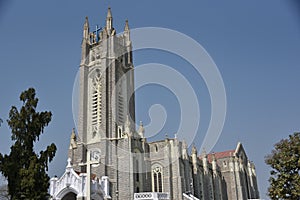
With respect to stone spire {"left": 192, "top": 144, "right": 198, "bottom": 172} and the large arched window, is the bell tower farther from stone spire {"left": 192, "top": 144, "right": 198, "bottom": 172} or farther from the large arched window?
stone spire {"left": 192, "top": 144, "right": 198, "bottom": 172}

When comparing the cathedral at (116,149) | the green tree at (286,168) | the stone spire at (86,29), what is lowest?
the green tree at (286,168)

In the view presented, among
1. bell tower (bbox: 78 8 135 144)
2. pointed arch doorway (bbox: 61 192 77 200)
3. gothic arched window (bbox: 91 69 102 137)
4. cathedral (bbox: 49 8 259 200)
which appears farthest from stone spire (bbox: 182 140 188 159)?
pointed arch doorway (bbox: 61 192 77 200)

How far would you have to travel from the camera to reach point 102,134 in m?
37.6

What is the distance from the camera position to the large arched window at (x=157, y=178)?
38737 mm

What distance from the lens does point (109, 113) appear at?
38938 mm

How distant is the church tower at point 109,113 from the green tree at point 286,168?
18.0 meters

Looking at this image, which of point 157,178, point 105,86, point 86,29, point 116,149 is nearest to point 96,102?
point 105,86

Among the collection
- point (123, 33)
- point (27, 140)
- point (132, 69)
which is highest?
point (123, 33)

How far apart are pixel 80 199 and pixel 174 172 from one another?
11.8 m

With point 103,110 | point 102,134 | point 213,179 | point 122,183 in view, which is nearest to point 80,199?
point 122,183

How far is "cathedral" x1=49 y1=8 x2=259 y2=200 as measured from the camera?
33969 millimetres

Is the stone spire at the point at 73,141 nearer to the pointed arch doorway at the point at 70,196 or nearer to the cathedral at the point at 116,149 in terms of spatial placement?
the cathedral at the point at 116,149

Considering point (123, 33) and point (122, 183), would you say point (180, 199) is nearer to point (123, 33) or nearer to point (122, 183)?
point (122, 183)

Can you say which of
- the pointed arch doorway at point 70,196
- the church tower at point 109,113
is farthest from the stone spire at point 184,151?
the pointed arch doorway at point 70,196
